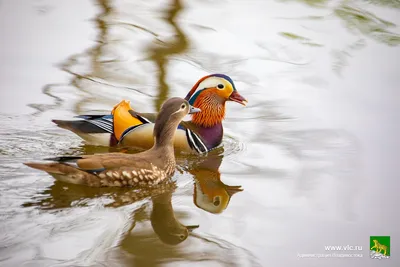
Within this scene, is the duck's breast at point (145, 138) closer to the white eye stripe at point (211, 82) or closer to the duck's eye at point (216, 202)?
the white eye stripe at point (211, 82)

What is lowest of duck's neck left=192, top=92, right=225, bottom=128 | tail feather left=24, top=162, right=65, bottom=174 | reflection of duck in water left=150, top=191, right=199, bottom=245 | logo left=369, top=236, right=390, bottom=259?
logo left=369, top=236, right=390, bottom=259

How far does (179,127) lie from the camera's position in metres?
6.72

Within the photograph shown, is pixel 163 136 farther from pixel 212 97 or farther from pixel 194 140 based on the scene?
pixel 212 97

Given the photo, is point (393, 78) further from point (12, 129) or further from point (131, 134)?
point (12, 129)

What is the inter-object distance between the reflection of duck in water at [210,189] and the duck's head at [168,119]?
1.38 feet

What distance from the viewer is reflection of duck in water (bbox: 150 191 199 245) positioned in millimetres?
4695

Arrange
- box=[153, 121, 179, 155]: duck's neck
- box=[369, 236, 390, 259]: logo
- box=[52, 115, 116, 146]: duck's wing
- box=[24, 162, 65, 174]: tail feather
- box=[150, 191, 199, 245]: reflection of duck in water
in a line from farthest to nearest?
box=[52, 115, 116, 146]: duck's wing → box=[153, 121, 179, 155]: duck's neck → box=[24, 162, 65, 174]: tail feather → box=[369, 236, 390, 259]: logo → box=[150, 191, 199, 245]: reflection of duck in water

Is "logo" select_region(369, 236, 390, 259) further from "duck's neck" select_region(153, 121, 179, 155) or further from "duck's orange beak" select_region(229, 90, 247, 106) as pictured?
"duck's orange beak" select_region(229, 90, 247, 106)

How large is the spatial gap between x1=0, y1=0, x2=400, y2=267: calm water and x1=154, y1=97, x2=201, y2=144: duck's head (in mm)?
407

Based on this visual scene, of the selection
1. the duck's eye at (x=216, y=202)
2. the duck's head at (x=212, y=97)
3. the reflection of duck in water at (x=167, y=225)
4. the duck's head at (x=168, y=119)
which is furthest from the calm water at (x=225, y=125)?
the duck's head at (x=168, y=119)

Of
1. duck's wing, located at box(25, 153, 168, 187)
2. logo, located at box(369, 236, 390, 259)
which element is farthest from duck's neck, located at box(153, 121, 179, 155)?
logo, located at box(369, 236, 390, 259)

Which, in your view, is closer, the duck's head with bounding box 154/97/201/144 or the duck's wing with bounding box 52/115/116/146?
the duck's head with bounding box 154/97/201/144

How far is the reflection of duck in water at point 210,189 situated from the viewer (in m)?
5.34

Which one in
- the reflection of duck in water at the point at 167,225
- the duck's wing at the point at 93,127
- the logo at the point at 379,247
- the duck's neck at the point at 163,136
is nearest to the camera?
the reflection of duck in water at the point at 167,225
